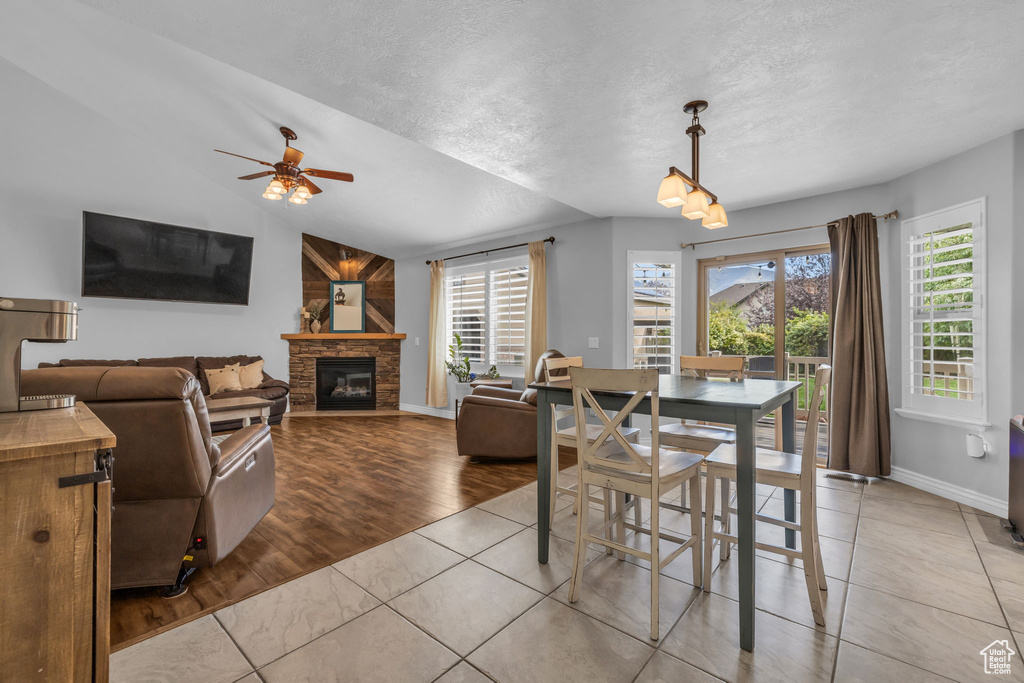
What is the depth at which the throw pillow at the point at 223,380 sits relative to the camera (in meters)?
5.61

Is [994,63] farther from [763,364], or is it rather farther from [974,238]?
[763,364]

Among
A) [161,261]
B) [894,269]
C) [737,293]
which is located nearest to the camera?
[894,269]

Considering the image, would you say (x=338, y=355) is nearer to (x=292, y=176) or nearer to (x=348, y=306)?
(x=348, y=306)

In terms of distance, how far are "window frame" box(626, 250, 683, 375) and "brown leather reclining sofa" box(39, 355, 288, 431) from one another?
4.62m

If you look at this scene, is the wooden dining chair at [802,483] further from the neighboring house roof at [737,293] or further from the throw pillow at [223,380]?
the throw pillow at [223,380]

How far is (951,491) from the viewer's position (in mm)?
3043

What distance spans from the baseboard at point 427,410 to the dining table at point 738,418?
14.0ft

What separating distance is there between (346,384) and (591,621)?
609 centimetres

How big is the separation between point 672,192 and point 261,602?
2612 millimetres

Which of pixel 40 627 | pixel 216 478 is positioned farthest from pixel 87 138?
pixel 40 627

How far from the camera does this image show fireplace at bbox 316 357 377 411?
22.7 ft

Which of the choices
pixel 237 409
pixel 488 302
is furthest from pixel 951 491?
pixel 237 409

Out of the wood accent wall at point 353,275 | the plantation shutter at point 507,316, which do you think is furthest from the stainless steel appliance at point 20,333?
Result: the wood accent wall at point 353,275

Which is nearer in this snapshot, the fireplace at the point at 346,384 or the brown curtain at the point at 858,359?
the brown curtain at the point at 858,359
